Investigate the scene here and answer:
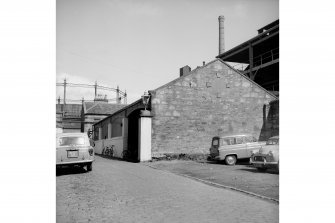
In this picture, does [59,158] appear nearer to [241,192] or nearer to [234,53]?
[241,192]

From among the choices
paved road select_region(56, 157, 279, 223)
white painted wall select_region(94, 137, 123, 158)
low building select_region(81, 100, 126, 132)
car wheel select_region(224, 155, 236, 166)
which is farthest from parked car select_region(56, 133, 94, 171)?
low building select_region(81, 100, 126, 132)

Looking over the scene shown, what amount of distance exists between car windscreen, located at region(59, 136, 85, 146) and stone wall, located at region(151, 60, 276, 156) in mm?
6996

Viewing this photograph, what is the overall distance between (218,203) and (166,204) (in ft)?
3.38

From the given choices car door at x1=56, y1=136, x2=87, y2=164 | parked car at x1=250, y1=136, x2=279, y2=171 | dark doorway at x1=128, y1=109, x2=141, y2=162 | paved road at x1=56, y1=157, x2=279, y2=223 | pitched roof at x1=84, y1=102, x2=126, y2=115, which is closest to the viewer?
paved road at x1=56, y1=157, x2=279, y2=223

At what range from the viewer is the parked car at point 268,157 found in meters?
11.5

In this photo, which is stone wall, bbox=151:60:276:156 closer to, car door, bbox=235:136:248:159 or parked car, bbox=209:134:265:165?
parked car, bbox=209:134:265:165

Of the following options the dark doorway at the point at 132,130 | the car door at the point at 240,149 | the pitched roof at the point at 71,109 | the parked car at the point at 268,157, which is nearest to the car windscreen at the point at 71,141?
the parked car at the point at 268,157

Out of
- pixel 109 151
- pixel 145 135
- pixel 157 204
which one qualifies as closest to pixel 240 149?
pixel 145 135

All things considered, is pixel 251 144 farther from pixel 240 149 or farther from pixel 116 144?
pixel 116 144

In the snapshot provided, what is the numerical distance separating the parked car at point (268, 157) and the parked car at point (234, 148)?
280 centimetres

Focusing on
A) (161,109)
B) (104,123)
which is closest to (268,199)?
(161,109)

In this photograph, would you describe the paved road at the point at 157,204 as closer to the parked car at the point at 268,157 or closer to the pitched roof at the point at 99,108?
Answer: the parked car at the point at 268,157

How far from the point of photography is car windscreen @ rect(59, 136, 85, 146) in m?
11.3
